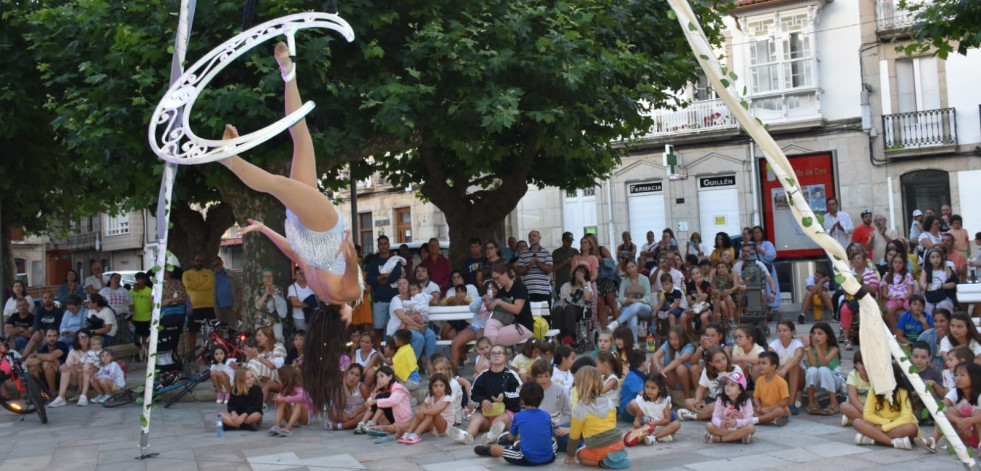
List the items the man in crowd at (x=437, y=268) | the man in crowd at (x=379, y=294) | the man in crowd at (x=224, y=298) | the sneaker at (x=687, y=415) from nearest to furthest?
the sneaker at (x=687, y=415), the man in crowd at (x=379, y=294), the man in crowd at (x=437, y=268), the man in crowd at (x=224, y=298)

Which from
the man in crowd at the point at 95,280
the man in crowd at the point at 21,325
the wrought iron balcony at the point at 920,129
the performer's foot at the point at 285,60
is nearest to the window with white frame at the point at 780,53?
the wrought iron balcony at the point at 920,129

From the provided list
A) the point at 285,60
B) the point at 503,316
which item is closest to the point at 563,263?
the point at 503,316

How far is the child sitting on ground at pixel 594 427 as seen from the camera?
7.60 metres

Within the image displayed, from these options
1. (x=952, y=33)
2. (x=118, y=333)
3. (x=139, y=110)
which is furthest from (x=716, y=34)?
(x=118, y=333)

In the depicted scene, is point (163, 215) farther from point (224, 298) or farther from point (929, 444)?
point (224, 298)

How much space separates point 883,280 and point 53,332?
10.4 metres

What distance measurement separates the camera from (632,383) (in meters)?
9.22

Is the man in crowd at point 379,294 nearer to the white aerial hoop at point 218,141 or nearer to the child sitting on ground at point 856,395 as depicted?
the child sitting on ground at point 856,395

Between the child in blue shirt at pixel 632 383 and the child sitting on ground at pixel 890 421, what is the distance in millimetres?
2029

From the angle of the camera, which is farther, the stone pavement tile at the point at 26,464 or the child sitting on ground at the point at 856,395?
the child sitting on ground at the point at 856,395

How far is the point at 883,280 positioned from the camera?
455 inches

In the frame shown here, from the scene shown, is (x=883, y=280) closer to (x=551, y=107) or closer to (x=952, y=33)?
(x=952, y=33)

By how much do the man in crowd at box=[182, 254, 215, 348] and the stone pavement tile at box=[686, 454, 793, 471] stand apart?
835cm

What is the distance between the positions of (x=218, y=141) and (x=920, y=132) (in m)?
21.8
